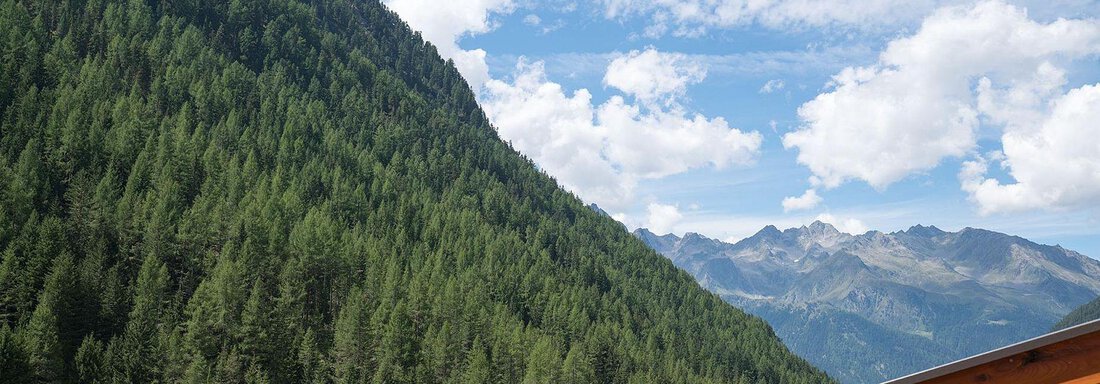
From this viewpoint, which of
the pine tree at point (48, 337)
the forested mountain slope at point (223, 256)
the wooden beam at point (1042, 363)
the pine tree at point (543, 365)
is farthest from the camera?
the pine tree at point (543, 365)

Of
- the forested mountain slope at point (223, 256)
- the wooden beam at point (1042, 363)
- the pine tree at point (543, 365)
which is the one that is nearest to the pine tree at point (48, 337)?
the forested mountain slope at point (223, 256)

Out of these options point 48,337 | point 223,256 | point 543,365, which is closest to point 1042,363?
point 48,337

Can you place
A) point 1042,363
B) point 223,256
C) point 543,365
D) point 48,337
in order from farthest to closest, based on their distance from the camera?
point 543,365 → point 223,256 → point 48,337 → point 1042,363

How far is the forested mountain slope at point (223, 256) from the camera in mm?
87750

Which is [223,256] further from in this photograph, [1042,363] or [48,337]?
[1042,363]

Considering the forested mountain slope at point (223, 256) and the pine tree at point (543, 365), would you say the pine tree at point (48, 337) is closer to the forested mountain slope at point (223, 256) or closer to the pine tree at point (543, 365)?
the forested mountain slope at point (223, 256)

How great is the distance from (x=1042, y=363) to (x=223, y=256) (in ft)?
368

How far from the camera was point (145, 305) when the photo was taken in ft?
294


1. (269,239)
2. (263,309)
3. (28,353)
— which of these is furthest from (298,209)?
(28,353)

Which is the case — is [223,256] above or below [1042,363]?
below

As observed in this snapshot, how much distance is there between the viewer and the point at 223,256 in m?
107

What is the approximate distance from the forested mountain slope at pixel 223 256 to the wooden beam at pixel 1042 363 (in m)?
84.7

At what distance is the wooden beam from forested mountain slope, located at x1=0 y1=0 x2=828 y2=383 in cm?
8470

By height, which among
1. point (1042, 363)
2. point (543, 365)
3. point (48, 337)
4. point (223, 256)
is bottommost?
point (48, 337)
